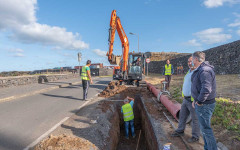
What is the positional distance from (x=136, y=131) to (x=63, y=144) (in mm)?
5326

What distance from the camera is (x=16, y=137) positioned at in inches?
154

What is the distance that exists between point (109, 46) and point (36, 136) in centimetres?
920

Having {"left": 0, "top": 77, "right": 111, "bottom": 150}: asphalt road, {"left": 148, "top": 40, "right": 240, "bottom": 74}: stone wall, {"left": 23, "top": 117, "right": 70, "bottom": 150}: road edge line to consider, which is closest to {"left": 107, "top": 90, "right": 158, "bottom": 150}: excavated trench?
{"left": 23, "top": 117, "right": 70, "bottom": 150}: road edge line

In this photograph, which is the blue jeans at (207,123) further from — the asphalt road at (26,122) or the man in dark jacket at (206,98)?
the asphalt road at (26,122)

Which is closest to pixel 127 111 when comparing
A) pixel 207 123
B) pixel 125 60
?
pixel 207 123

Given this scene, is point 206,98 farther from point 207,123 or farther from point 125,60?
point 125,60

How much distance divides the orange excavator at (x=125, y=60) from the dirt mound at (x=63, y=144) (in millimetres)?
9027

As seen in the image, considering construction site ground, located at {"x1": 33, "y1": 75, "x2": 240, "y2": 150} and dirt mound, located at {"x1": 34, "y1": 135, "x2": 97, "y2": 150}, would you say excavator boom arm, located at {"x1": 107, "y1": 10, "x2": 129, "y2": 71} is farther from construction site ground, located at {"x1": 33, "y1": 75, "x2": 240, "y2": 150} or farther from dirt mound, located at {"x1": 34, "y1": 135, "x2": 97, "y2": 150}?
dirt mound, located at {"x1": 34, "y1": 135, "x2": 97, "y2": 150}

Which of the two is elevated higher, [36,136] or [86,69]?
[86,69]

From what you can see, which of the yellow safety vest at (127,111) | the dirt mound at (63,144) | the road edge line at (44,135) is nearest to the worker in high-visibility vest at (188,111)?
the dirt mound at (63,144)

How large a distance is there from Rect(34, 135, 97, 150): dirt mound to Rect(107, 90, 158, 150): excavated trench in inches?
55.6

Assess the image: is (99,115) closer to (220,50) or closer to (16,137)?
(16,137)

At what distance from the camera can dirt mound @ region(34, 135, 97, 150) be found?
10.7 feet

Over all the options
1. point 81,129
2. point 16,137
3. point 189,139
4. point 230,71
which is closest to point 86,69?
point 81,129
